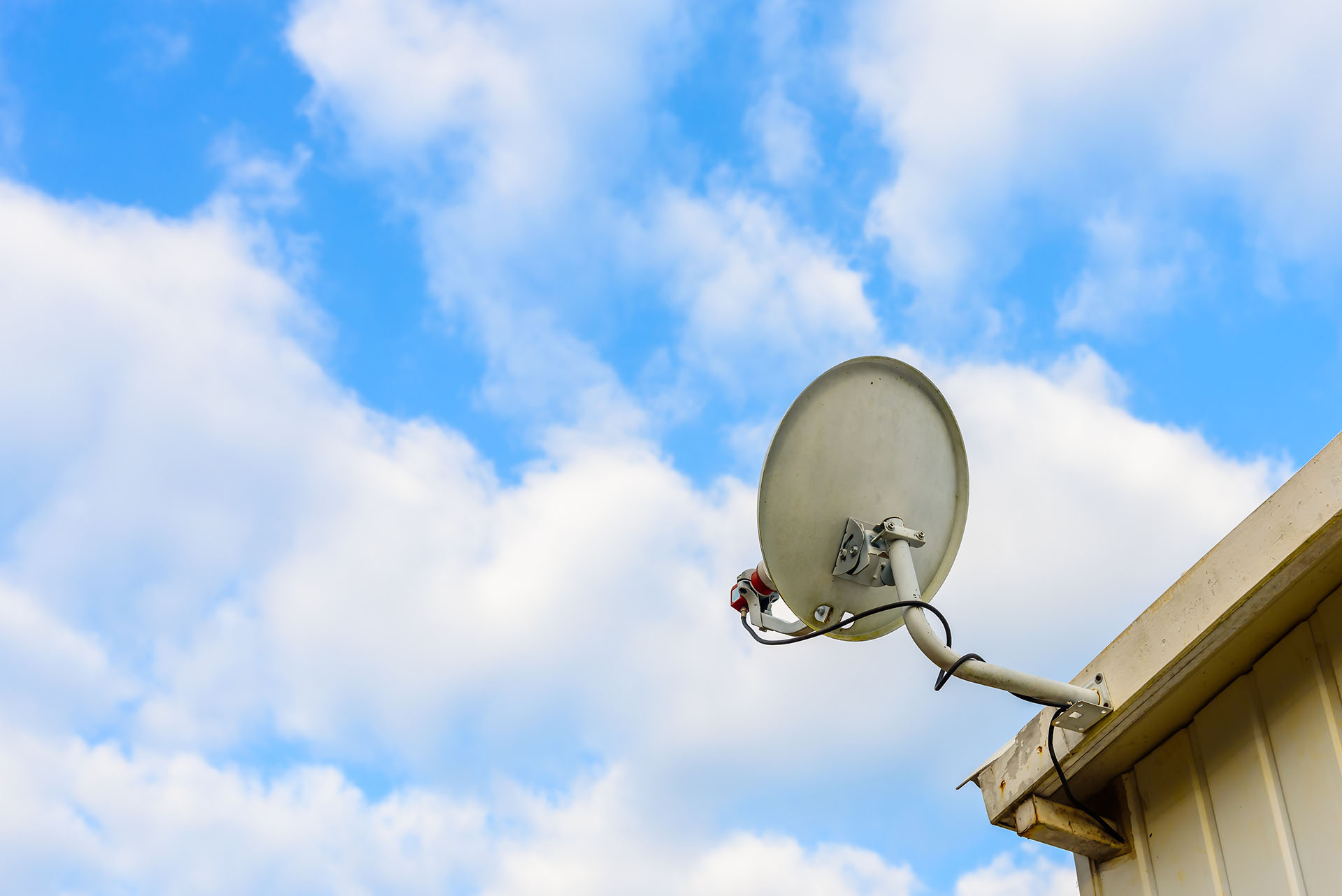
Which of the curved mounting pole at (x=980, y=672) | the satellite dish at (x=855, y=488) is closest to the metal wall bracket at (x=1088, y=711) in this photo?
the curved mounting pole at (x=980, y=672)

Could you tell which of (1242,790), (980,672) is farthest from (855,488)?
(1242,790)

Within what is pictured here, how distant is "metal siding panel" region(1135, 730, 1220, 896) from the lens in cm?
303

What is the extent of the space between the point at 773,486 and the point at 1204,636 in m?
1.20

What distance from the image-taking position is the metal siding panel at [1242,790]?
9.27 feet

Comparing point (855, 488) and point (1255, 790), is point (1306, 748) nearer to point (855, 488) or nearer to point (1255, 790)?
point (1255, 790)

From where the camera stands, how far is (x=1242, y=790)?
2.96 meters

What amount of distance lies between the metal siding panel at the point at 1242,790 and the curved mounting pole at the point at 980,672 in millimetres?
314

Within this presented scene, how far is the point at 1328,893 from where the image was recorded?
2.64 metres

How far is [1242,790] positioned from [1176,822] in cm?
26

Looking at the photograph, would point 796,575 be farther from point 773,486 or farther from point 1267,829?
point 1267,829

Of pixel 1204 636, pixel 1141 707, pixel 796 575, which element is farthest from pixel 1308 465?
pixel 796 575

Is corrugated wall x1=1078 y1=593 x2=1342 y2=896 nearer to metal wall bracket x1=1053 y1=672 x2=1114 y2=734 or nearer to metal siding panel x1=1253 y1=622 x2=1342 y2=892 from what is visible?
metal siding panel x1=1253 y1=622 x2=1342 y2=892

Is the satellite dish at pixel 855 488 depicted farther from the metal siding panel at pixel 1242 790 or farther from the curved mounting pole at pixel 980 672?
the metal siding panel at pixel 1242 790

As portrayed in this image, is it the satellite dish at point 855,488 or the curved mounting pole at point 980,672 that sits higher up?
the satellite dish at point 855,488
